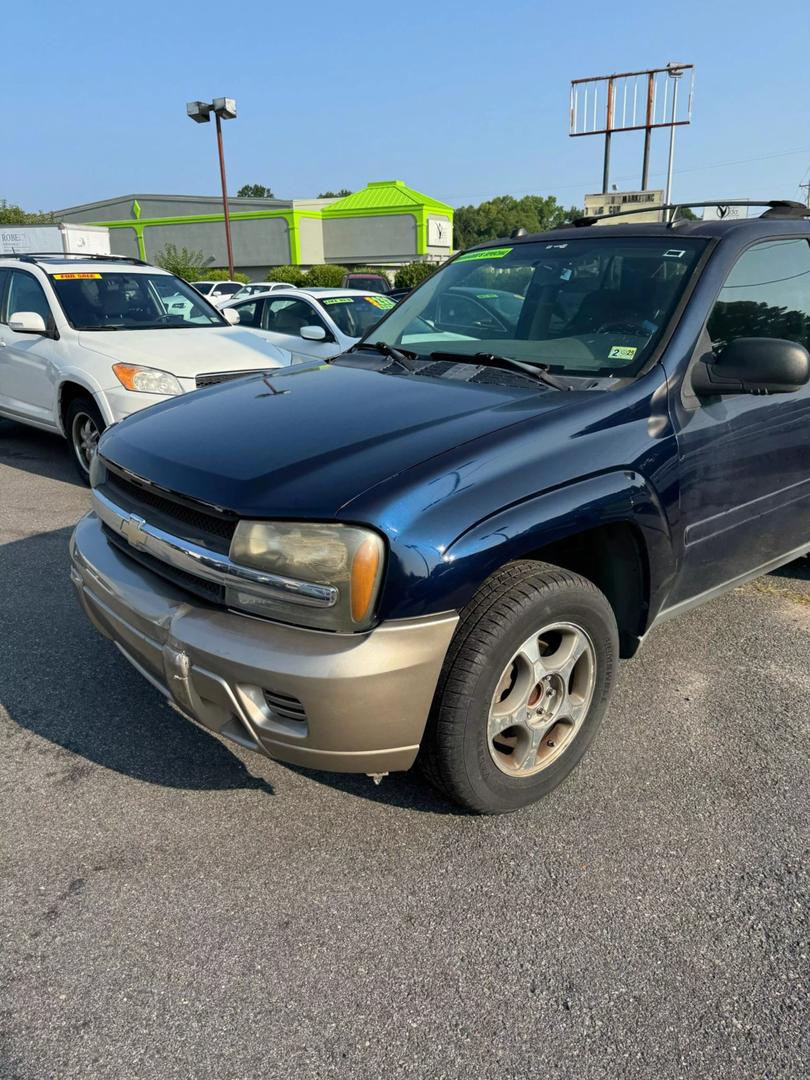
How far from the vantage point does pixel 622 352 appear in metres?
2.80

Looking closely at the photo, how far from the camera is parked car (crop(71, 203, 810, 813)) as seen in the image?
205cm

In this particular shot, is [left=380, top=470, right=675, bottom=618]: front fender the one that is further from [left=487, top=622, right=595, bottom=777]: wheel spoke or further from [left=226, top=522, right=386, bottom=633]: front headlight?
[left=487, top=622, right=595, bottom=777]: wheel spoke

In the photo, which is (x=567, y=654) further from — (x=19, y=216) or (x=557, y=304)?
(x=19, y=216)

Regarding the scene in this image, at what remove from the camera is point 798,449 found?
10.6 ft

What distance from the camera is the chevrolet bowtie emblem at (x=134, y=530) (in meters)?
2.50

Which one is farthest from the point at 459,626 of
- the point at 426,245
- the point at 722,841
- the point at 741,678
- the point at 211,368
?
the point at 426,245

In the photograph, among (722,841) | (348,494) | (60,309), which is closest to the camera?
(348,494)

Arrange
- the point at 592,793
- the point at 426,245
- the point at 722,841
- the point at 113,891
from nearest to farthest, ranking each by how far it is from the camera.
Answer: the point at 113,891 → the point at 722,841 → the point at 592,793 → the point at 426,245

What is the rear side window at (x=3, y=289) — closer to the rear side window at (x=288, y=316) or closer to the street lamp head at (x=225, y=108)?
the rear side window at (x=288, y=316)

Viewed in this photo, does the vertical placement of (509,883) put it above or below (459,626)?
below

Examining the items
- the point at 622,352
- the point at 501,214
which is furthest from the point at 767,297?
the point at 501,214

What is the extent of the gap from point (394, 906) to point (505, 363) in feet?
6.22

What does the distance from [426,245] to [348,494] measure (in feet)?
144

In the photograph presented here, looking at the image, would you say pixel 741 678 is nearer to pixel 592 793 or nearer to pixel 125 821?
pixel 592 793
